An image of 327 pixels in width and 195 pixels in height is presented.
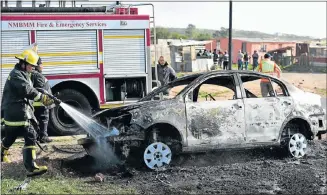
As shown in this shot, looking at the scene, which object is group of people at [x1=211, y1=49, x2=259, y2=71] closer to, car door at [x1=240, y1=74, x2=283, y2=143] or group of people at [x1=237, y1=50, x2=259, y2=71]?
group of people at [x1=237, y1=50, x2=259, y2=71]

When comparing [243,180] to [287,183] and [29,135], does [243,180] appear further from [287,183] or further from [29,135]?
[29,135]

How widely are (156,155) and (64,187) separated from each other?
1.61 m

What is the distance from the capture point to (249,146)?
26.7 feet

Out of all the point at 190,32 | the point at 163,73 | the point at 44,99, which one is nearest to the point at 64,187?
the point at 44,99

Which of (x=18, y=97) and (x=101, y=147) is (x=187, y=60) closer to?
(x=101, y=147)

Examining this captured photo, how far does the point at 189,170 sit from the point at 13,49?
210 inches

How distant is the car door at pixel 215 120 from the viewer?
7.77 m

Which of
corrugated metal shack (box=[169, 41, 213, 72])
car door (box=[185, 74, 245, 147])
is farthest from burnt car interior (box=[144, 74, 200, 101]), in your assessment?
corrugated metal shack (box=[169, 41, 213, 72])

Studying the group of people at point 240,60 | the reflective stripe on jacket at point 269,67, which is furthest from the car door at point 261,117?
the group of people at point 240,60

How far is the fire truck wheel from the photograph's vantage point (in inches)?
433

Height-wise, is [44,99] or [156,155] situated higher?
[44,99]

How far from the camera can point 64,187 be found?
21.2 ft

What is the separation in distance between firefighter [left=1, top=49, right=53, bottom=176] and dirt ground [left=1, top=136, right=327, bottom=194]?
1.05ft

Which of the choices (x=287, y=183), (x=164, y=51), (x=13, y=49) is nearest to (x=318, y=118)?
(x=287, y=183)
